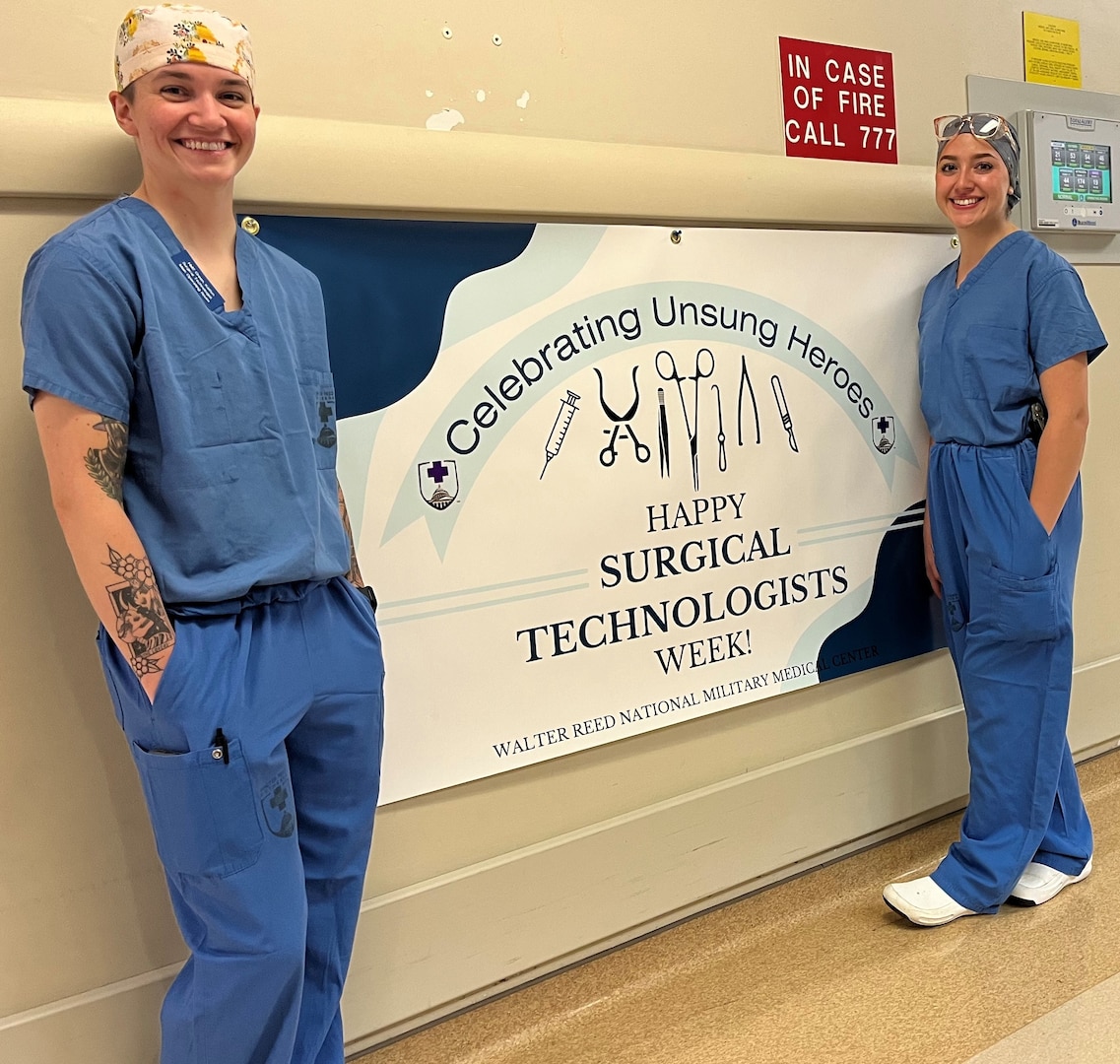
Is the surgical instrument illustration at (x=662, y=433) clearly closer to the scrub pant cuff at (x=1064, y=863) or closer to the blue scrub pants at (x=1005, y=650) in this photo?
the blue scrub pants at (x=1005, y=650)

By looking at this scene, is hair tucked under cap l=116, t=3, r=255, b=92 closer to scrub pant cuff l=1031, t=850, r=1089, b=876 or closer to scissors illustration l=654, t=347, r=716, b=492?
scissors illustration l=654, t=347, r=716, b=492

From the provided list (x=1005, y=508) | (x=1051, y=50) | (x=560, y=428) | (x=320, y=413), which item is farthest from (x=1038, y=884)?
(x=1051, y=50)

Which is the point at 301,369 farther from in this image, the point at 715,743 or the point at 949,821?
the point at 949,821

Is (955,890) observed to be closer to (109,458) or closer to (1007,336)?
(1007,336)

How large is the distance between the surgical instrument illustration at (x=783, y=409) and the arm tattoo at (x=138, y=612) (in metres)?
1.25

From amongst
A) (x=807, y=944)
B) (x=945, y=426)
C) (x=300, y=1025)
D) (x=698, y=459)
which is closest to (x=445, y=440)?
(x=698, y=459)

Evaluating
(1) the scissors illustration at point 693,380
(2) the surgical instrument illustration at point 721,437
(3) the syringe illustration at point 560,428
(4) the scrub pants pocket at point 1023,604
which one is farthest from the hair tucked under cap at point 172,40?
(4) the scrub pants pocket at point 1023,604

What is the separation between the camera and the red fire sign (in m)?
1.97

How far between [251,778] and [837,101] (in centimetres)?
168

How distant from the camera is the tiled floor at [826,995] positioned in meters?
1.57

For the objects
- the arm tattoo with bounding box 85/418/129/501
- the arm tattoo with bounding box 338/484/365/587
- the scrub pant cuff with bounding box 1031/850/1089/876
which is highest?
the arm tattoo with bounding box 85/418/129/501

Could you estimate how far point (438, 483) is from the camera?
1640mm

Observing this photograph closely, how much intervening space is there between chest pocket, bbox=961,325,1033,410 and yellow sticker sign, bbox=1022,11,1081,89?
0.82 meters

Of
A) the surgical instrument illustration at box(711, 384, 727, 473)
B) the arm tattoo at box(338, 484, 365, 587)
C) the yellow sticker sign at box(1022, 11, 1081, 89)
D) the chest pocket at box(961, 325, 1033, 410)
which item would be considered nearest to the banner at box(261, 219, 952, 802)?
the surgical instrument illustration at box(711, 384, 727, 473)
